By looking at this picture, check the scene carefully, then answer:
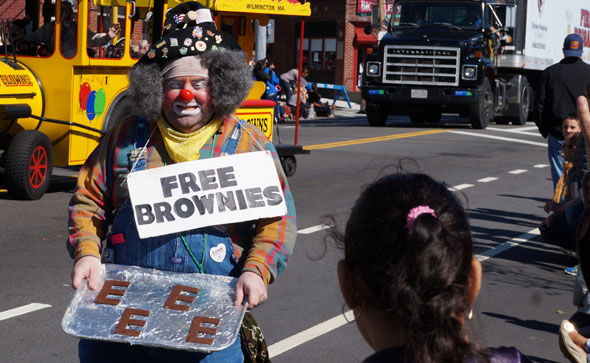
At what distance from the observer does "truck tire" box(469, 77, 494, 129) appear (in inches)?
915

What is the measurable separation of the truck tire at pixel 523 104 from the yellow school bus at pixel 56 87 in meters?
15.2

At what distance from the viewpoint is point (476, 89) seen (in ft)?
75.7

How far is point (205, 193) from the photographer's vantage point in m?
3.16

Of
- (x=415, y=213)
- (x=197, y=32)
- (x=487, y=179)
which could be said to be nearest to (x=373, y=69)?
(x=487, y=179)

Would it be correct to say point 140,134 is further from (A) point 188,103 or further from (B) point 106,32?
(B) point 106,32

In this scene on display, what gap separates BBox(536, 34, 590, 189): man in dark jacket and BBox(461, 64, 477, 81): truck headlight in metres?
13.2

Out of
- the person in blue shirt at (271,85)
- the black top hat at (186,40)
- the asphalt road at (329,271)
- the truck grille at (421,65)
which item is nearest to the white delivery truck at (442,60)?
the truck grille at (421,65)

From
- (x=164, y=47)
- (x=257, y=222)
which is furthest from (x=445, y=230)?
(x=164, y=47)

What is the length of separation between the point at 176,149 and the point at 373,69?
68.8 ft

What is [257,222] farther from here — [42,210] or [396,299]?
[42,210]

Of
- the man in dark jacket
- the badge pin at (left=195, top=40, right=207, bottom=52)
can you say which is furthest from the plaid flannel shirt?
the man in dark jacket

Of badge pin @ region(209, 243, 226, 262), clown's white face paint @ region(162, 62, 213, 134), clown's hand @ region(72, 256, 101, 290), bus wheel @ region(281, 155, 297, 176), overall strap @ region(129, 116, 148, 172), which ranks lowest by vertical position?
bus wheel @ region(281, 155, 297, 176)

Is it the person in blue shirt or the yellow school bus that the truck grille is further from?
the yellow school bus

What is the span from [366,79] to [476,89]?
2785 mm
